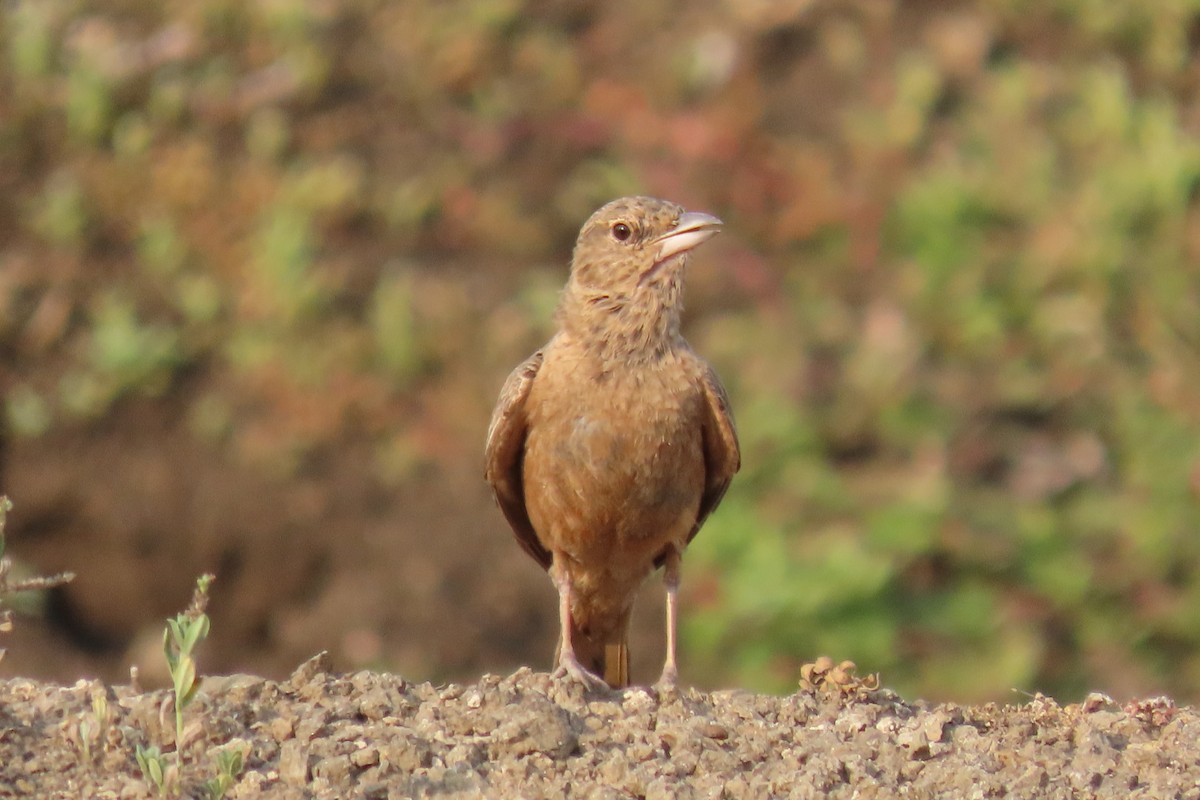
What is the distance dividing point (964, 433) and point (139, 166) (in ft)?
14.7

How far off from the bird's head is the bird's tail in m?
1.14

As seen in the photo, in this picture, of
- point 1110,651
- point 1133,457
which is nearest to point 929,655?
point 1110,651

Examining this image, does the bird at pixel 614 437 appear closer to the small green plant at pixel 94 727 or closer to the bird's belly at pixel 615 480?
the bird's belly at pixel 615 480

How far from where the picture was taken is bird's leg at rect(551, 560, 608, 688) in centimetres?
589

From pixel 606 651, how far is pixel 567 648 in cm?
52

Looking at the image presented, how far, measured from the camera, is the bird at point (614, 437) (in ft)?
20.4

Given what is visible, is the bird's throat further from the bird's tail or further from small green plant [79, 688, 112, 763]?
small green plant [79, 688, 112, 763]

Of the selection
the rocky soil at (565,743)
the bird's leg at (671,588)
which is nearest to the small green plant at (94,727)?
the rocky soil at (565,743)

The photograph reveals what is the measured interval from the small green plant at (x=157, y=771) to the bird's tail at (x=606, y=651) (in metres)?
2.72

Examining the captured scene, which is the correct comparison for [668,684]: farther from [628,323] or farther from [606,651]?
[628,323]

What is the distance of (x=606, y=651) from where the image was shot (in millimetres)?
6805

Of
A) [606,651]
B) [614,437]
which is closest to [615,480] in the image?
[614,437]

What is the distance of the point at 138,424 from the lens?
386 inches

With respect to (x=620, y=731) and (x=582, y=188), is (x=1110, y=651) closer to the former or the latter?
(x=582, y=188)
